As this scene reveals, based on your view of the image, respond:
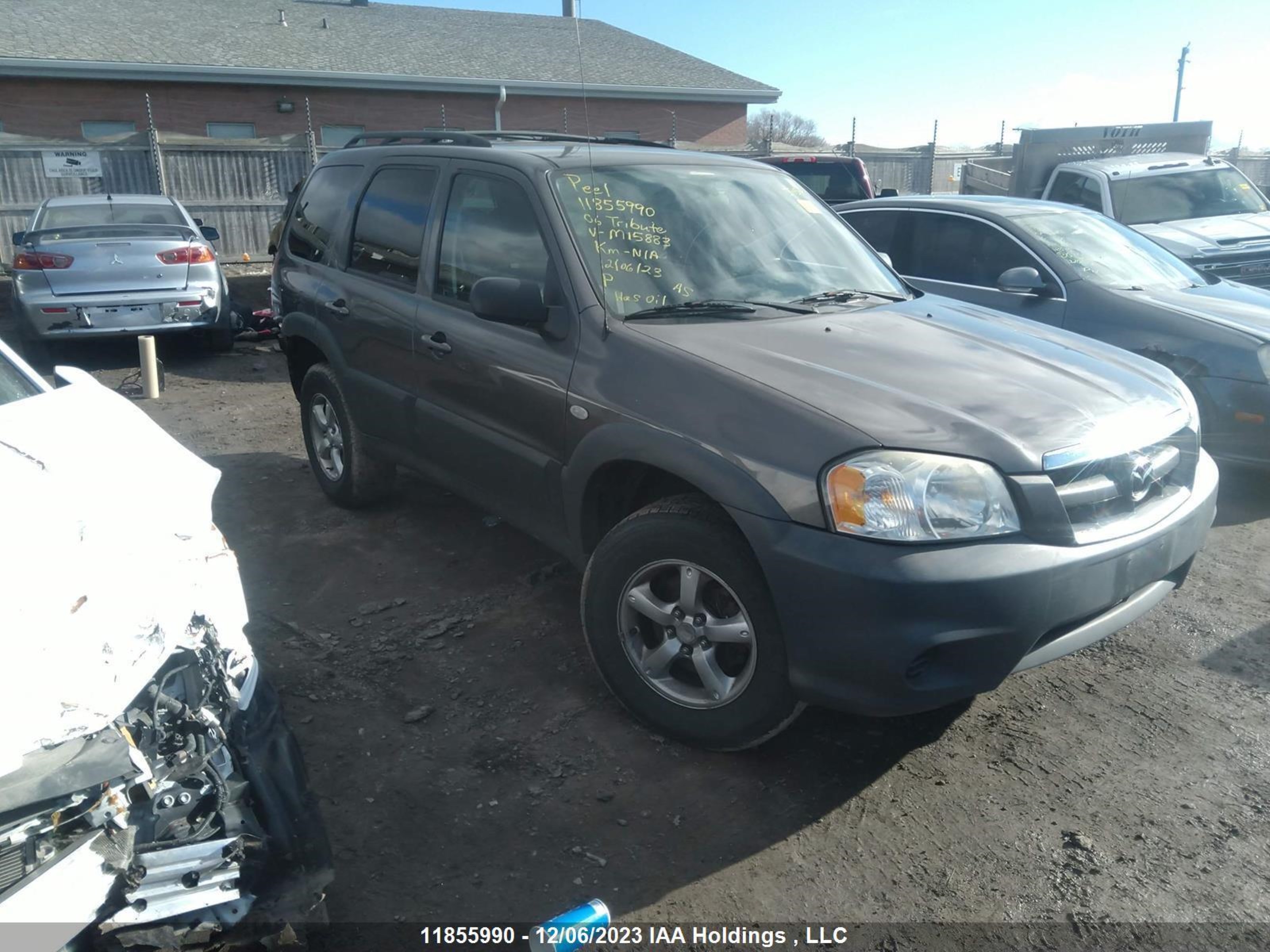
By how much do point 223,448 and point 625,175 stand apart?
4.32 m

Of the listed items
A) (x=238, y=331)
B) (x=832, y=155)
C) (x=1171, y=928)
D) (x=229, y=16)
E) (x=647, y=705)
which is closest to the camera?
(x=1171, y=928)

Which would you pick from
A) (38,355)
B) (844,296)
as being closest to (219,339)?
(38,355)

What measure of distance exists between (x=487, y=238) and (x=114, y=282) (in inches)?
265

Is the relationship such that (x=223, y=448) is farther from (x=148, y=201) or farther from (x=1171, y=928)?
(x=1171, y=928)

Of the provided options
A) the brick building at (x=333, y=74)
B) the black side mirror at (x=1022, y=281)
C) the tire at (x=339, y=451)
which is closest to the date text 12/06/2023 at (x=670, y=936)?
the tire at (x=339, y=451)

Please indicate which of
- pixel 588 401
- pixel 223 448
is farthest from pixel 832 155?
pixel 588 401

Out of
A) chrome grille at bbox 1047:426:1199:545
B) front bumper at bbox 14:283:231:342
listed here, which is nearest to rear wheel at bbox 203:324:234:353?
front bumper at bbox 14:283:231:342

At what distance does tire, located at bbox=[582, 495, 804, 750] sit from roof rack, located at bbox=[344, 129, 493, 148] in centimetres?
215

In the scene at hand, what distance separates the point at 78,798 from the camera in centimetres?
198

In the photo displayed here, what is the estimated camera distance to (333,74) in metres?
21.5

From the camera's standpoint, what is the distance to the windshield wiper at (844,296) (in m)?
3.95

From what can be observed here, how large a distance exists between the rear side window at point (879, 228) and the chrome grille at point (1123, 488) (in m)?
3.96

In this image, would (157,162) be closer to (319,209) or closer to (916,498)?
(319,209)

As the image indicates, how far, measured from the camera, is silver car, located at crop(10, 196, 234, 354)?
9188 mm
